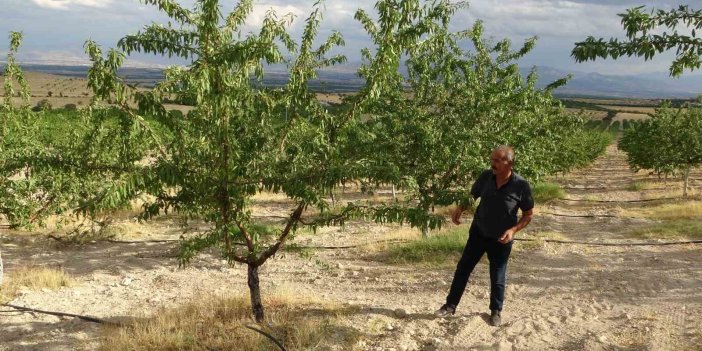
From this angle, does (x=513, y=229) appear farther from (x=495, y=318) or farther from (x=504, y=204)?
(x=495, y=318)

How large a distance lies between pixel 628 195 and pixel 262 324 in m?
19.9

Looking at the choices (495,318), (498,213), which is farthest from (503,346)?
(498,213)

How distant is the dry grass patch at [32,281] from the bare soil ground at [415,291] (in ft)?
0.57

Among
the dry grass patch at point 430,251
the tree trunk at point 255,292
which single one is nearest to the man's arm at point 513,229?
the tree trunk at point 255,292

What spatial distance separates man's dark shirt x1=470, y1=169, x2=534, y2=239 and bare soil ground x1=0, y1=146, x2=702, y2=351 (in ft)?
3.81

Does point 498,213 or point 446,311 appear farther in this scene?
point 446,311

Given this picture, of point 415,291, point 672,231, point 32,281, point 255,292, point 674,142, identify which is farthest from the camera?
point 674,142

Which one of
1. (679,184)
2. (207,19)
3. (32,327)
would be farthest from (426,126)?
(679,184)

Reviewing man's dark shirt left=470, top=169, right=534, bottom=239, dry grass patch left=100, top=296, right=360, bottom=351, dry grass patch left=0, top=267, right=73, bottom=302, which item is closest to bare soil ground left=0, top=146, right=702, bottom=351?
dry grass patch left=0, top=267, right=73, bottom=302

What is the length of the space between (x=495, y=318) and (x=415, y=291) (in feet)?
6.11

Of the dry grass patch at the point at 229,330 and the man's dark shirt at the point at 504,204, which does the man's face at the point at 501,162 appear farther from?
the dry grass patch at the point at 229,330

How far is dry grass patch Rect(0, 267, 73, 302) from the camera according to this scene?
7714 mm

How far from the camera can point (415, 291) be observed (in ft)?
24.5

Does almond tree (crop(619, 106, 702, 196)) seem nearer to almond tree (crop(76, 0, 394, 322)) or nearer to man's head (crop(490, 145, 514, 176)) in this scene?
man's head (crop(490, 145, 514, 176))
